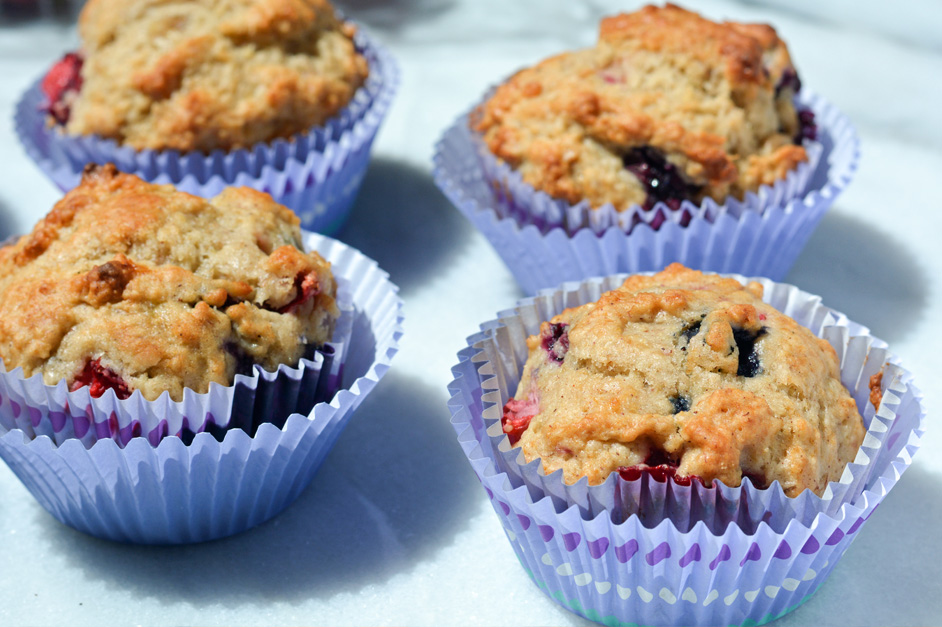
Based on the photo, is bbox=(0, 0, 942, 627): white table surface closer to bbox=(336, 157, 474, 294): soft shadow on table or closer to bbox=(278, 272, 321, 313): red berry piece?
bbox=(336, 157, 474, 294): soft shadow on table

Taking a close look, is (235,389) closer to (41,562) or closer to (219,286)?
(219,286)

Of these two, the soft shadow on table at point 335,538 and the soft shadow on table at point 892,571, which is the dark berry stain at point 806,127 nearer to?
the soft shadow on table at point 892,571

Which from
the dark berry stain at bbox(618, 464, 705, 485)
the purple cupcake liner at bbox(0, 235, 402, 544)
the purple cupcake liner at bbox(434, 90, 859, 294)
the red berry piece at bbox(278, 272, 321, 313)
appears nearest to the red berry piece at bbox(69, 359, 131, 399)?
the purple cupcake liner at bbox(0, 235, 402, 544)

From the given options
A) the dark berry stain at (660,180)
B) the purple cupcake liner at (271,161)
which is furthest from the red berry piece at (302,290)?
the dark berry stain at (660,180)

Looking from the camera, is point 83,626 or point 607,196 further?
point 607,196

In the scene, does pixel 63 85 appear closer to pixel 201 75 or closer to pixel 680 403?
pixel 201 75

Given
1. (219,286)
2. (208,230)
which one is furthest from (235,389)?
(208,230)

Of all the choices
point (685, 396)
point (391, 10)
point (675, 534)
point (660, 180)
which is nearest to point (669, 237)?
point (660, 180)
